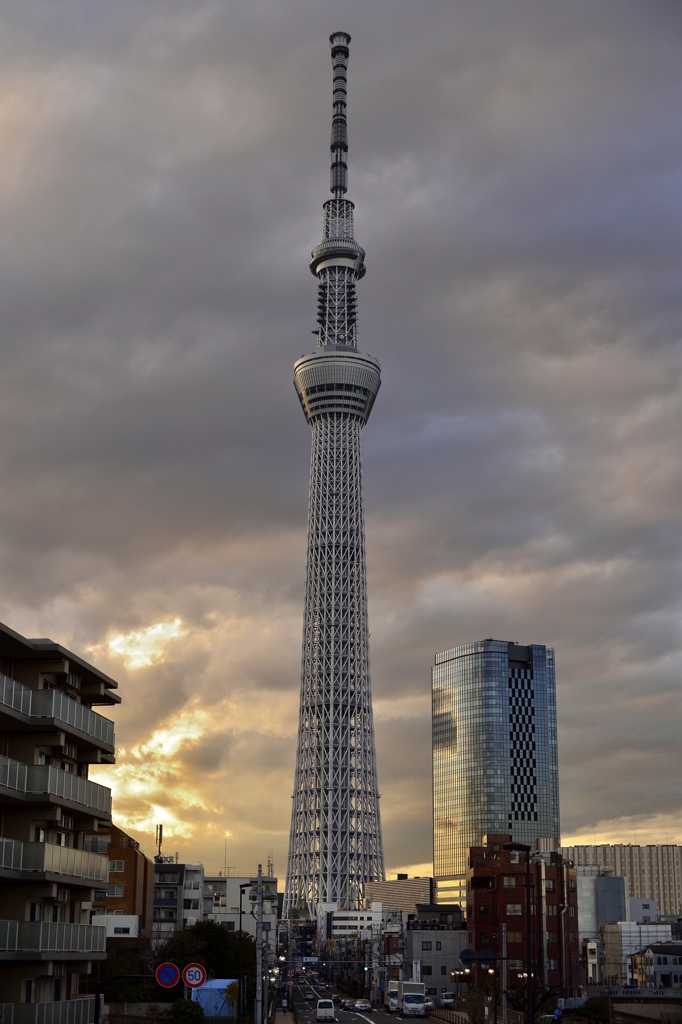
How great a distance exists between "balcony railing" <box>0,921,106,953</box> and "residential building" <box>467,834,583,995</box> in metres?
79.9

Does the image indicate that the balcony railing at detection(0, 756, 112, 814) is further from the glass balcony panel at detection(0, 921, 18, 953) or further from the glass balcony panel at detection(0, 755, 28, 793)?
the glass balcony panel at detection(0, 921, 18, 953)

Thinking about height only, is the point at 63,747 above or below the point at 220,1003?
above

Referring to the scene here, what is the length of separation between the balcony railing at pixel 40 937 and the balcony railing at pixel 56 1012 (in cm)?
188

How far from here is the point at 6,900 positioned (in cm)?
4559

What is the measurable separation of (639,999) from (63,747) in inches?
3715

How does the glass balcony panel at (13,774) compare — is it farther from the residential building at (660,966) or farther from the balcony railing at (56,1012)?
the residential building at (660,966)

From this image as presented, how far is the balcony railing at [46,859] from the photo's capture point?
43469 millimetres

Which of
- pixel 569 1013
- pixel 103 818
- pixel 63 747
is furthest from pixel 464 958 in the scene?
pixel 569 1013

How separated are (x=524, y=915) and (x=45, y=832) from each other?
91.1m

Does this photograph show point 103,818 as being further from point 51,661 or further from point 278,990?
point 278,990

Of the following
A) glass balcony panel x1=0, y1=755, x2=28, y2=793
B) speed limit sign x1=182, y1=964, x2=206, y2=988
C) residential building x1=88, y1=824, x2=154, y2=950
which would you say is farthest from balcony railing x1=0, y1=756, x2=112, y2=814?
residential building x1=88, y1=824, x2=154, y2=950

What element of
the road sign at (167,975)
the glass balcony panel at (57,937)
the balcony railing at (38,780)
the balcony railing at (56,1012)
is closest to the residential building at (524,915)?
the balcony railing at (56,1012)

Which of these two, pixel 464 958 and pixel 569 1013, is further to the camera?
pixel 569 1013

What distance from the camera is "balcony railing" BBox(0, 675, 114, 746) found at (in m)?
44.6
